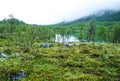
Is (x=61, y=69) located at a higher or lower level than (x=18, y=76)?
lower

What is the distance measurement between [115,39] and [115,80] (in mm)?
96651

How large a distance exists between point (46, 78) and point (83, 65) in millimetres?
16634

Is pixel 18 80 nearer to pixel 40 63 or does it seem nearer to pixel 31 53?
pixel 40 63

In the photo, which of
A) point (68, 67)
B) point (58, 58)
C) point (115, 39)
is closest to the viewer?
point (68, 67)

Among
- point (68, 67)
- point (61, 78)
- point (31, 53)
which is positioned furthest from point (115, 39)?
point (61, 78)

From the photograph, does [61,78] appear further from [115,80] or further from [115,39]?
[115,39]

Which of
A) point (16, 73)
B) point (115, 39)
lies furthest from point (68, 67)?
point (115, 39)

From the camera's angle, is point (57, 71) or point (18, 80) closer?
point (18, 80)

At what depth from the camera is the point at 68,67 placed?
2242 inches

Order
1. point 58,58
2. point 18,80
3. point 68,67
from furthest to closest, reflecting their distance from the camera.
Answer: point 58,58
point 68,67
point 18,80

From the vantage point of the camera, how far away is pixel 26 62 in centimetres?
5794

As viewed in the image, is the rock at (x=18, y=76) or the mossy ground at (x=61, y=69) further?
the mossy ground at (x=61, y=69)

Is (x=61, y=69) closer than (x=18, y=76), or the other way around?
(x=18, y=76)

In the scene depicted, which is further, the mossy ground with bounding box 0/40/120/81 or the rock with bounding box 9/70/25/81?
the mossy ground with bounding box 0/40/120/81
